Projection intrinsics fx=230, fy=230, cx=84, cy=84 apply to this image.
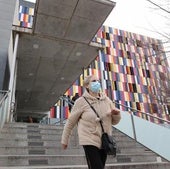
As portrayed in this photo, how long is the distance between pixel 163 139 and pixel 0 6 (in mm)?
7895

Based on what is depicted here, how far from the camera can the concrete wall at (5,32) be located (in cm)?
783

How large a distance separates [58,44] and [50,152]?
5.06 m

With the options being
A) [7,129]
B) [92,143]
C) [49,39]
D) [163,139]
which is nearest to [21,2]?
[49,39]

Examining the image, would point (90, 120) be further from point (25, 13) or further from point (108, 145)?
point (25, 13)

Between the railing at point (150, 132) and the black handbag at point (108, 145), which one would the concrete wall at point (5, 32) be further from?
the black handbag at point (108, 145)

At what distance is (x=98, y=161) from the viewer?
215 cm

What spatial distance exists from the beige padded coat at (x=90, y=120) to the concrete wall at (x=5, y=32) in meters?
5.69

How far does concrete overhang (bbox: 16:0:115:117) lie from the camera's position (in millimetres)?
7266

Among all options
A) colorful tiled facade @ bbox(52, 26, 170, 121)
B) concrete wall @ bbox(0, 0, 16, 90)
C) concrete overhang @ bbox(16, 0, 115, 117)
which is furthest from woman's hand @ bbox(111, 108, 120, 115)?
colorful tiled facade @ bbox(52, 26, 170, 121)

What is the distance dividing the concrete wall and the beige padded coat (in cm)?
569

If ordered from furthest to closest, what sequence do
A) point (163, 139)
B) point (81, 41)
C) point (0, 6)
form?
point (0, 6), point (81, 41), point (163, 139)

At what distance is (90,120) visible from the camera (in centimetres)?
234

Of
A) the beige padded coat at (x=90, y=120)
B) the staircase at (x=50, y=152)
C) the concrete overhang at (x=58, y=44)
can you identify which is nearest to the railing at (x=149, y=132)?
the staircase at (x=50, y=152)

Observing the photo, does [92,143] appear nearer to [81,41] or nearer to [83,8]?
[83,8]
